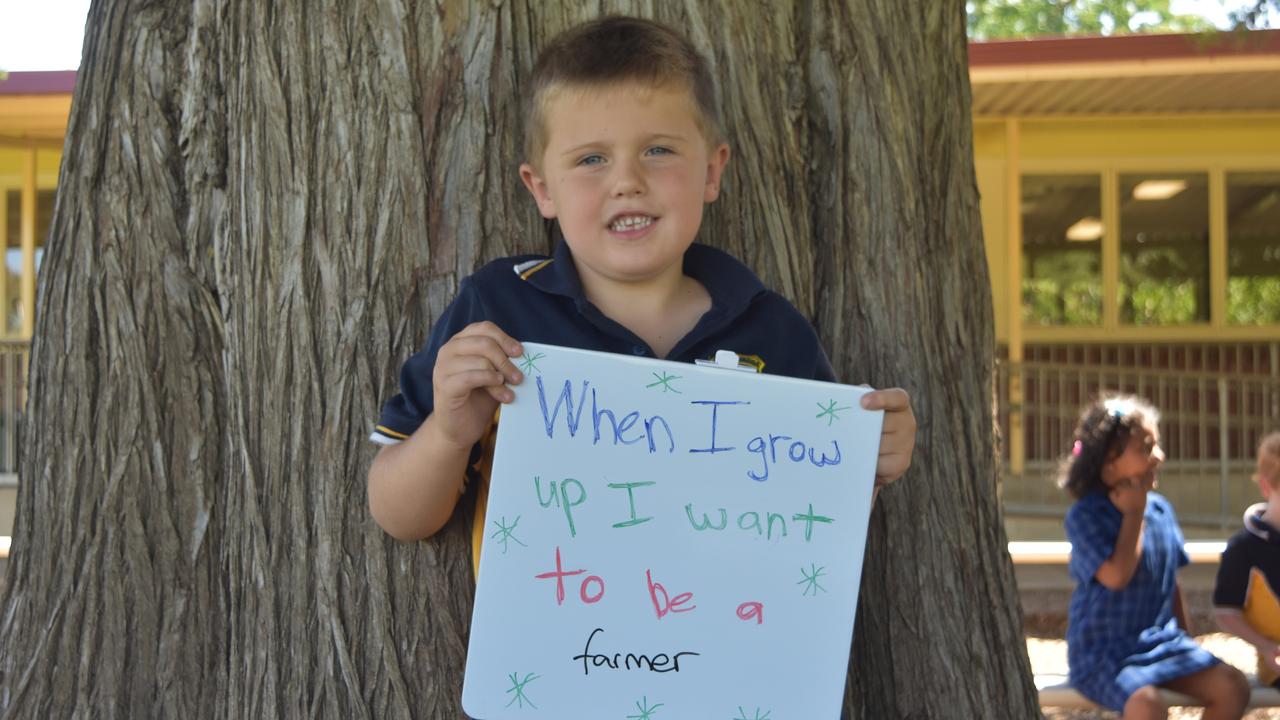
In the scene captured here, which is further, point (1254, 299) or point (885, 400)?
point (1254, 299)

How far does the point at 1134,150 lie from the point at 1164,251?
1.19 meters

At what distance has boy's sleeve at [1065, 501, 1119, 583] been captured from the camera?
16.7 ft

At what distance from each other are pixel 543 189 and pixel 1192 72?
10.1 m

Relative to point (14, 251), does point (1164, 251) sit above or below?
below

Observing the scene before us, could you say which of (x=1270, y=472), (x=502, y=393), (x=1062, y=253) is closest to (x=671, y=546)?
(x=502, y=393)

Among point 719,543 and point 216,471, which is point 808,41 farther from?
point 216,471

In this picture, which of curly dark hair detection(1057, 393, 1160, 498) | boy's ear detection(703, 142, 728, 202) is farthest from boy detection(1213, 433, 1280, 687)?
boy's ear detection(703, 142, 728, 202)

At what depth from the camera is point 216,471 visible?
2.81 metres

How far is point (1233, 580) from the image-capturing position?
5.23 meters

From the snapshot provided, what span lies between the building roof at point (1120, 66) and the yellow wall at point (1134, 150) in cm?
109

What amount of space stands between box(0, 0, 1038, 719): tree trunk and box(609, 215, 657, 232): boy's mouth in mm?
406

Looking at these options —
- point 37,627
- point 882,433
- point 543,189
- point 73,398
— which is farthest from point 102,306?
point 882,433

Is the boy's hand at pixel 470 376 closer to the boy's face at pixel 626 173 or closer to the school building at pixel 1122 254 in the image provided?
the boy's face at pixel 626 173

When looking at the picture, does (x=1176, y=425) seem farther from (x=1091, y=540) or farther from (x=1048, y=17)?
(x=1048, y=17)
